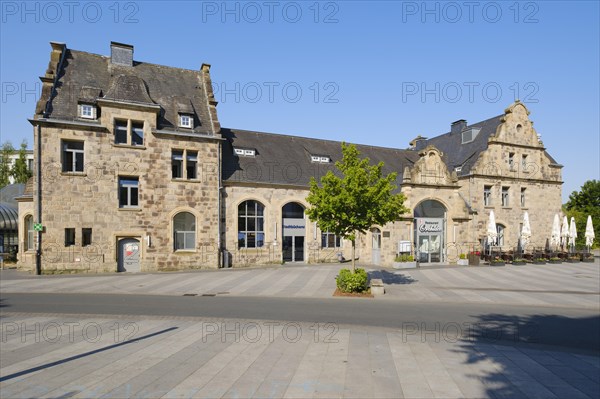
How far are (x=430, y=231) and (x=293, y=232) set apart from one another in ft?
35.0

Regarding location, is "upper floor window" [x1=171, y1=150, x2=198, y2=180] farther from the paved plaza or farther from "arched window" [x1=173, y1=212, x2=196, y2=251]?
the paved plaza

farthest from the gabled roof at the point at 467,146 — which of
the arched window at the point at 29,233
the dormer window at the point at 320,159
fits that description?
the arched window at the point at 29,233

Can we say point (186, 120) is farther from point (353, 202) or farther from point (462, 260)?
point (462, 260)

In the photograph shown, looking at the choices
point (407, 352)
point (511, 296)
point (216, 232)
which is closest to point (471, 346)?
point (407, 352)

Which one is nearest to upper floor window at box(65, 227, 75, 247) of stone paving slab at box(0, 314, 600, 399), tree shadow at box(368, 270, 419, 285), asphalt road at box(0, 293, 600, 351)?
asphalt road at box(0, 293, 600, 351)

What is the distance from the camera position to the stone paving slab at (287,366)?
6.15 meters

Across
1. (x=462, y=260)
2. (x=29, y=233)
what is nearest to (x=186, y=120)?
(x=29, y=233)

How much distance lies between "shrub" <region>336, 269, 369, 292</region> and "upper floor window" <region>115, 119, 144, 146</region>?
1685 centimetres

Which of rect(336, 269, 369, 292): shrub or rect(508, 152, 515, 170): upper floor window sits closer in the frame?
rect(336, 269, 369, 292): shrub

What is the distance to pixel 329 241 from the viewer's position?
3039cm

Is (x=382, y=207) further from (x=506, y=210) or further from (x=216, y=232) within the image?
(x=506, y=210)

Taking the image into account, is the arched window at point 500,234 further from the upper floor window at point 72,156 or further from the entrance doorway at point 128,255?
the upper floor window at point 72,156

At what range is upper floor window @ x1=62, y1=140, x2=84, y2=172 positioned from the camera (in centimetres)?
2317

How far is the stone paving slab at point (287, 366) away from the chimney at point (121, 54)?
2329cm
